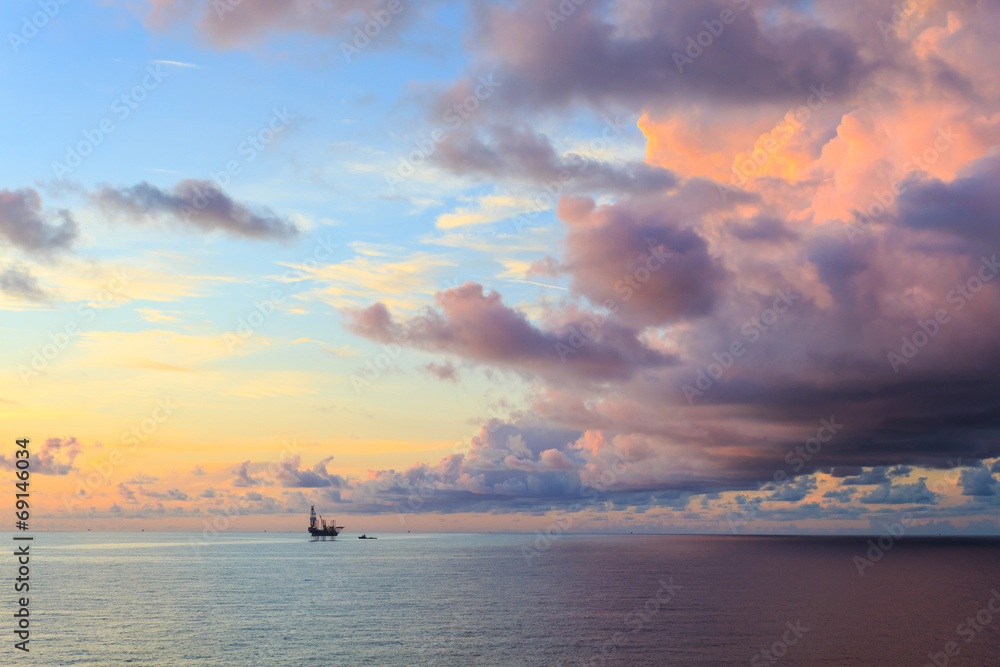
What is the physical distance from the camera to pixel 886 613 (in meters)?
126

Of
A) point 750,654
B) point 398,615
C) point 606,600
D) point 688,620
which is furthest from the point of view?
point 606,600

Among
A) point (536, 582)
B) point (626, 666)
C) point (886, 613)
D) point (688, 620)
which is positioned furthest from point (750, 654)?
point (536, 582)

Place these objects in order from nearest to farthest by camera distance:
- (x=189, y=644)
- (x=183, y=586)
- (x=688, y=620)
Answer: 1. (x=189, y=644)
2. (x=688, y=620)
3. (x=183, y=586)

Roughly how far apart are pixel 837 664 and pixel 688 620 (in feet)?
105

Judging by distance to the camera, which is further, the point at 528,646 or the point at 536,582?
the point at 536,582

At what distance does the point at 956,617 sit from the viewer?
124m

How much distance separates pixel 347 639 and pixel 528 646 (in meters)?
25.7

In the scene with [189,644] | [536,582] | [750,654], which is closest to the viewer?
[750,654]

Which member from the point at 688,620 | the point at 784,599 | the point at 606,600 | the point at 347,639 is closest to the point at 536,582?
the point at 606,600

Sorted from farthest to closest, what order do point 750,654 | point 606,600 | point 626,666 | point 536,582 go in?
point 536,582 < point 606,600 < point 750,654 < point 626,666

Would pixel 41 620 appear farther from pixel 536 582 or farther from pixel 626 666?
pixel 536 582

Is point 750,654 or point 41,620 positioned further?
point 41,620

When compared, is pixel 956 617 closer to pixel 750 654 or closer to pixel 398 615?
pixel 750 654

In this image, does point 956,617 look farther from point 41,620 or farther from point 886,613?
point 41,620
